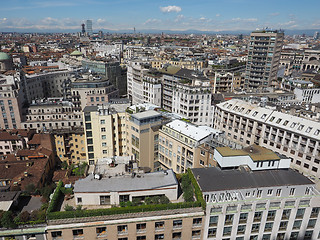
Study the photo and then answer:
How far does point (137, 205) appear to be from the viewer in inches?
1522

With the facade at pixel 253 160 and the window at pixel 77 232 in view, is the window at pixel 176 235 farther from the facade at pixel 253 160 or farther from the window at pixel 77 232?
the window at pixel 77 232

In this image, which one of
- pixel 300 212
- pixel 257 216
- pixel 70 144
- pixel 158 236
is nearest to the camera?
pixel 158 236

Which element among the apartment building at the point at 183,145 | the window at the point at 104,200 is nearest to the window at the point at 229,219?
the apartment building at the point at 183,145

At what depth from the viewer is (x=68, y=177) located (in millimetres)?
68062

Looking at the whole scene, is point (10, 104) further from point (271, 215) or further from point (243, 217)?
point (271, 215)

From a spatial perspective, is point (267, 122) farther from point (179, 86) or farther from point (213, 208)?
point (213, 208)

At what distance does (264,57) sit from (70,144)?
123237 mm

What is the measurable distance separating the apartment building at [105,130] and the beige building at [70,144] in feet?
42.4

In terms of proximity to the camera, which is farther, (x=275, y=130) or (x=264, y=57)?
(x=264, y=57)

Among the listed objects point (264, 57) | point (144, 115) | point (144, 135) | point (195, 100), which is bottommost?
point (144, 135)

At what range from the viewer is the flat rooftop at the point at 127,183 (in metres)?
39.9

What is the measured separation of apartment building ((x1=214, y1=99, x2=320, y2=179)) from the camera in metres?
66.6

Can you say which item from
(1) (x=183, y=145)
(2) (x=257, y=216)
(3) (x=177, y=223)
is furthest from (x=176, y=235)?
(1) (x=183, y=145)

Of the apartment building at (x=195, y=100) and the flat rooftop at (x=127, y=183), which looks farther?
the apartment building at (x=195, y=100)
